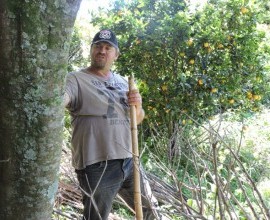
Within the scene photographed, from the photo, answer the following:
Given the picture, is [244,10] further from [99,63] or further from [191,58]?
[99,63]

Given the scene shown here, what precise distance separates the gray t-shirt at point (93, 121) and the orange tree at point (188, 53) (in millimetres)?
2618

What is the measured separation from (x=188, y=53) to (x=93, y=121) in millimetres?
3115

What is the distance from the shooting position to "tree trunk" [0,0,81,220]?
3.31ft

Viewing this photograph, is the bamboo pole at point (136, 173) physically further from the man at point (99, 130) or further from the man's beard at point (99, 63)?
the man's beard at point (99, 63)

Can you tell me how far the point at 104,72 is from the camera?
8.72 ft

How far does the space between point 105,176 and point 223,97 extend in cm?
338

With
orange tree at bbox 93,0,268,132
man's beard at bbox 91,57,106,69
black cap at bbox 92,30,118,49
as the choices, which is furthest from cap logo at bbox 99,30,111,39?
orange tree at bbox 93,0,268,132

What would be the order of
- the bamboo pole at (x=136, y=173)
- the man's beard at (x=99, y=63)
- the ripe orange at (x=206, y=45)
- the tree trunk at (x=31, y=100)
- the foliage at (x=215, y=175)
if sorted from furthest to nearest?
the ripe orange at (x=206, y=45)
the man's beard at (x=99, y=63)
the bamboo pole at (x=136, y=173)
the foliage at (x=215, y=175)
the tree trunk at (x=31, y=100)

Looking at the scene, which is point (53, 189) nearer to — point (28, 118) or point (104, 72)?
point (28, 118)

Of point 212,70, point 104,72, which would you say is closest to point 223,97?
point 212,70

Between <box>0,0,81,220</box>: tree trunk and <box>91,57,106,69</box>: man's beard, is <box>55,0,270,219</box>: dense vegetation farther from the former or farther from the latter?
<box>0,0,81,220</box>: tree trunk

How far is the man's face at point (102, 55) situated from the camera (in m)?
2.62

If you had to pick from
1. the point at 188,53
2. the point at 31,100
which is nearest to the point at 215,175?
the point at 31,100

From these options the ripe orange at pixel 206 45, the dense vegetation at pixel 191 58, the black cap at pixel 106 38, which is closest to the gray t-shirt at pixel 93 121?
the black cap at pixel 106 38
